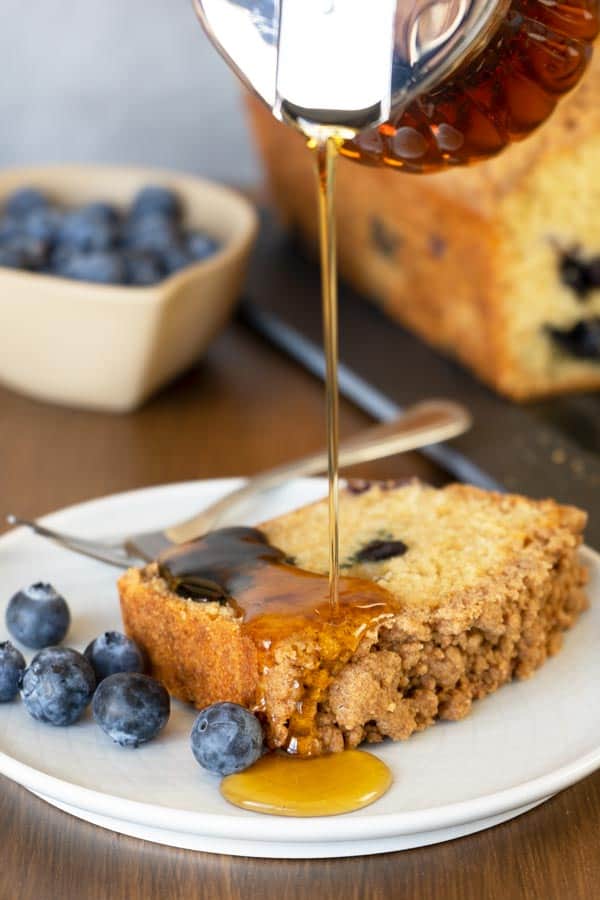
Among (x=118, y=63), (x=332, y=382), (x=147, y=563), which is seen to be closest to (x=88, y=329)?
(x=147, y=563)

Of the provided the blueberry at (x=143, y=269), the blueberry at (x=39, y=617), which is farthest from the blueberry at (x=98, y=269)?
the blueberry at (x=39, y=617)

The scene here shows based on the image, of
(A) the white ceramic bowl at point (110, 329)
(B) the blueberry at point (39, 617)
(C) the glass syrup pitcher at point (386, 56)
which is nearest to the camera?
(C) the glass syrup pitcher at point (386, 56)

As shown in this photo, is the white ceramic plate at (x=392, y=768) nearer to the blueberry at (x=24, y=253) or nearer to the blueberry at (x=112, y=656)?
the blueberry at (x=112, y=656)

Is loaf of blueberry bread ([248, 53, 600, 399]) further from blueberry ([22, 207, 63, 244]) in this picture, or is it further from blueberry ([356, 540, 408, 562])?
blueberry ([356, 540, 408, 562])

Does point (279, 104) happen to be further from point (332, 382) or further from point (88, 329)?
point (88, 329)

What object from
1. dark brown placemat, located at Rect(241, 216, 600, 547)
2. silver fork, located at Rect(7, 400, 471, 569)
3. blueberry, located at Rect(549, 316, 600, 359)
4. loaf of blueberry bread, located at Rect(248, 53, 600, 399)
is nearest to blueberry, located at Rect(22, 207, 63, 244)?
dark brown placemat, located at Rect(241, 216, 600, 547)

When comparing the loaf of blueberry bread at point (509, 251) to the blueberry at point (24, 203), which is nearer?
the loaf of blueberry bread at point (509, 251)
